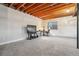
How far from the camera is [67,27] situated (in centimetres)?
981

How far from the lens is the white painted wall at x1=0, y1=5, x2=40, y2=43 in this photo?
5.33 metres

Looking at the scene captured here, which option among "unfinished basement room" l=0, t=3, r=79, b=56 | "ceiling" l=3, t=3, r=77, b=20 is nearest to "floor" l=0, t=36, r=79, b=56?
"unfinished basement room" l=0, t=3, r=79, b=56

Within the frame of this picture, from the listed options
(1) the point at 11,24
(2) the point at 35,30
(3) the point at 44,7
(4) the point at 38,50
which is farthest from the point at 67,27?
(4) the point at 38,50

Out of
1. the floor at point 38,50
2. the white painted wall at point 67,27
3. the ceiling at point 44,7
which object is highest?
the ceiling at point 44,7

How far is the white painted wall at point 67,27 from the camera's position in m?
9.27

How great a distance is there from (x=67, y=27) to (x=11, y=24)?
6.43 meters

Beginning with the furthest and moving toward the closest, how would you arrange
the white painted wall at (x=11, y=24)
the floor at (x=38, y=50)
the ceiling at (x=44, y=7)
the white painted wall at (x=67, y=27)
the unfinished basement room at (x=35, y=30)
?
the white painted wall at (x=67, y=27) → the ceiling at (x=44, y=7) → the white painted wall at (x=11, y=24) → the unfinished basement room at (x=35, y=30) → the floor at (x=38, y=50)

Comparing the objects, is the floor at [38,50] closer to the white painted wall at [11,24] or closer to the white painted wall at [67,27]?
the white painted wall at [11,24]

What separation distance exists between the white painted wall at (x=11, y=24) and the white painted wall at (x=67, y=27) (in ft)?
15.3

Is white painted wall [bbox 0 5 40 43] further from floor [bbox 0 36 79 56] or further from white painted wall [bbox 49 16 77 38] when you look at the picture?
white painted wall [bbox 49 16 77 38]

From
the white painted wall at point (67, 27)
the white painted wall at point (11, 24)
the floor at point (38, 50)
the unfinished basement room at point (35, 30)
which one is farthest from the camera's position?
A: the white painted wall at point (67, 27)

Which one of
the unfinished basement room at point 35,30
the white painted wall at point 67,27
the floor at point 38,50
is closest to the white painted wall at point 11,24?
the unfinished basement room at point 35,30

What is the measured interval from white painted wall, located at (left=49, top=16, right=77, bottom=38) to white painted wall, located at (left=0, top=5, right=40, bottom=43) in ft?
15.3

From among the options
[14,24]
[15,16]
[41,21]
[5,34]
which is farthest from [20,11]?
[41,21]
